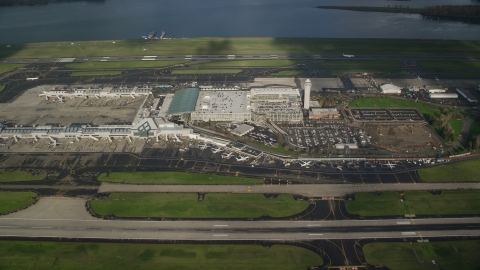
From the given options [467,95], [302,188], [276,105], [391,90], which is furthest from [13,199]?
[467,95]

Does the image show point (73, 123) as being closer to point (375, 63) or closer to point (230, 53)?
point (230, 53)

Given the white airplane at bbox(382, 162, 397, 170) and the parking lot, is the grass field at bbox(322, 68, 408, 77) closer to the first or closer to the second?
the parking lot

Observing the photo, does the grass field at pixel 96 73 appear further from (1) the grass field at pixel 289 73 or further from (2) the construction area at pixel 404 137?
(2) the construction area at pixel 404 137

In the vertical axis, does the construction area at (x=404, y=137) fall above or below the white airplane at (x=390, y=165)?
above

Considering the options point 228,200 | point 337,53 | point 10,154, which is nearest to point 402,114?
point 337,53

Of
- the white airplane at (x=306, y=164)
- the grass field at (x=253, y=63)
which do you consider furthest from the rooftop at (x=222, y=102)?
the grass field at (x=253, y=63)

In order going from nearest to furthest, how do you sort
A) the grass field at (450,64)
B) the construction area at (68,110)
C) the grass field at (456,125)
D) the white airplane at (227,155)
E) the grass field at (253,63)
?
the white airplane at (227,155) → the grass field at (456,125) → the construction area at (68,110) → the grass field at (450,64) → the grass field at (253,63)
